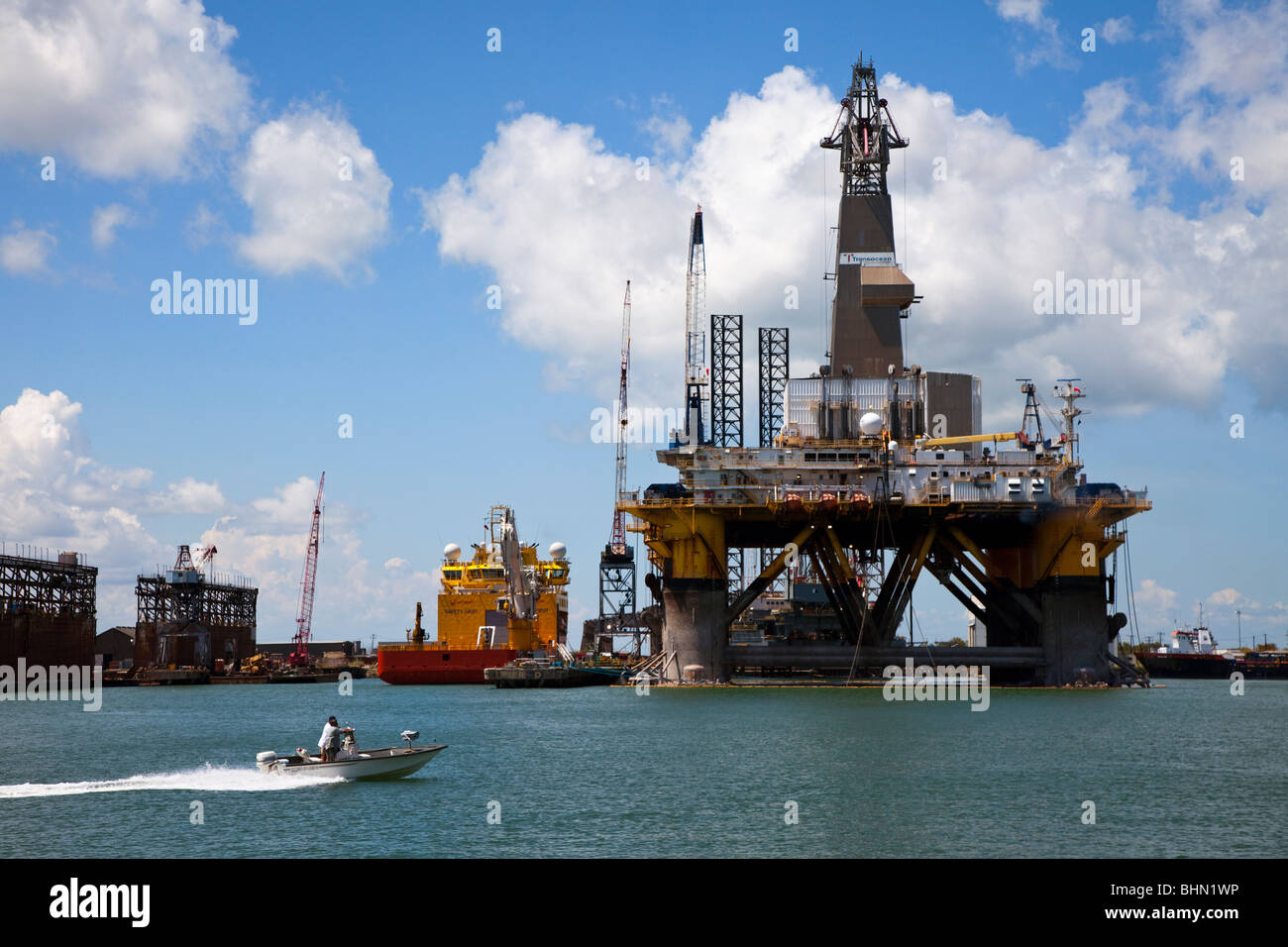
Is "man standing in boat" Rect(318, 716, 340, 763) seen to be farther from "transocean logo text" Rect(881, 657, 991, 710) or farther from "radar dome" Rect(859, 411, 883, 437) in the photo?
"radar dome" Rect(859, 411, 883, 437)

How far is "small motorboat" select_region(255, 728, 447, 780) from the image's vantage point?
36.9 m

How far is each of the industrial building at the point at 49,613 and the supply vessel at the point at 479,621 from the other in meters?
28.5

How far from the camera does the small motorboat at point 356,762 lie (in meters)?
36.9

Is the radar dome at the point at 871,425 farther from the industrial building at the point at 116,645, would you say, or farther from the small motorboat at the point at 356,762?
the industrial building at the point at 116,645

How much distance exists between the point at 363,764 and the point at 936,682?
45.3 metres

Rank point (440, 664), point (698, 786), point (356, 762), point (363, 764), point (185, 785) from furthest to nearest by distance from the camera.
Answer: point (440, 664) < point (185, 785) < point (363, 764) < point (356, 762) < point (698, 786)

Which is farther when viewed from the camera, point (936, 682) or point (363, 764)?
point (936, 682)

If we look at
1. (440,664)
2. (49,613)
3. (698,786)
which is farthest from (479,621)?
(698,786)

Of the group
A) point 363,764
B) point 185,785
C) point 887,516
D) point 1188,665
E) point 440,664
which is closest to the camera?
point 363,764

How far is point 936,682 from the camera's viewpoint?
7456 centimetres

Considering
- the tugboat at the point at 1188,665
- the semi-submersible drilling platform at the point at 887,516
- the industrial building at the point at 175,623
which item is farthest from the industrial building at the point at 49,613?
the tugboat at the point at 1188,665

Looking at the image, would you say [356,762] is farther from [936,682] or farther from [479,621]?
[479,621]
